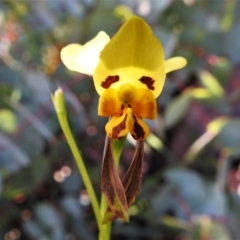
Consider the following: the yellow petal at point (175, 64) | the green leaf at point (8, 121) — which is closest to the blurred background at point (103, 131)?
the green leaf at point (8, 121)

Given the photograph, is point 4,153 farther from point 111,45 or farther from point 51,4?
point 111,45

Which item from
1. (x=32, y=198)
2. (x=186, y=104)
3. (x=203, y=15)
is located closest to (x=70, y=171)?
(x=32, y=198)

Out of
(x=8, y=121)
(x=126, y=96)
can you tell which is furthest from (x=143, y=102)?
(x=8, y=121)

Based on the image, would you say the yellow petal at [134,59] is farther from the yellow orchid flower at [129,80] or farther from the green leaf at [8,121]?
the green leaf at [8,121]

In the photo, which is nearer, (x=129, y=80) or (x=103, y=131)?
(x=129, y=80)

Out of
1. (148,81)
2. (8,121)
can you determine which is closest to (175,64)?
(148,81)

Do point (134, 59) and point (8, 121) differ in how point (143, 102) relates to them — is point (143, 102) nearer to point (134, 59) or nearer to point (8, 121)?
point (134, 59)

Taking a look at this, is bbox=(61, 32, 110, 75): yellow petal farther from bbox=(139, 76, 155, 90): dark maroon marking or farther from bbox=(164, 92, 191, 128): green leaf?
bbox=(164, 92, 191, 128): green leaf
